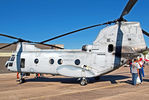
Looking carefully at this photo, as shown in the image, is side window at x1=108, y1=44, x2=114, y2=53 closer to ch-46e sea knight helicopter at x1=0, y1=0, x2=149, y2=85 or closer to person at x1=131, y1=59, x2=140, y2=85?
ch-46e sea knight helicopter at x1=0, y1=0, x2=149, y2=85

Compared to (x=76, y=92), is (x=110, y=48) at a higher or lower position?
higher

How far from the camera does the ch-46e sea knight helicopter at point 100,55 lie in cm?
1178

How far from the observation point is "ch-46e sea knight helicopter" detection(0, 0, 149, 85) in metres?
11.8

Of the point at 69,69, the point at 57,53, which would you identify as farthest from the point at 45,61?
the point at 69,69

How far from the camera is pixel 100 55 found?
12.5 m

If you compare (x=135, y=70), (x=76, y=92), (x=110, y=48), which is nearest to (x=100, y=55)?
(x=110, y=48)

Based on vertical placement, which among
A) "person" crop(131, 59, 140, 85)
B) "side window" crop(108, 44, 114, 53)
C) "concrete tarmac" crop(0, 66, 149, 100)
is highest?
"side window" crop(108, 44, 114, 53)

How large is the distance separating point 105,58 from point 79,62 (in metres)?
2.08

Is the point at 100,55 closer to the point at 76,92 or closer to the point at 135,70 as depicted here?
the point at 135,70

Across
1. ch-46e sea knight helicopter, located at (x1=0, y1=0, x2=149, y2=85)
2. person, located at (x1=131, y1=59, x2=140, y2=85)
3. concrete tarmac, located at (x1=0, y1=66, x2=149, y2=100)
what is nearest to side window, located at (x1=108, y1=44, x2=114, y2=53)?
ch-46e sea knight helicopter, located at (x1=0, y1=0, x2=149, y2=85)

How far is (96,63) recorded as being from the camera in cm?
1253

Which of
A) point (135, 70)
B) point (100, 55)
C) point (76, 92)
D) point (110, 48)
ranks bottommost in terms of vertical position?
point (76, 92)

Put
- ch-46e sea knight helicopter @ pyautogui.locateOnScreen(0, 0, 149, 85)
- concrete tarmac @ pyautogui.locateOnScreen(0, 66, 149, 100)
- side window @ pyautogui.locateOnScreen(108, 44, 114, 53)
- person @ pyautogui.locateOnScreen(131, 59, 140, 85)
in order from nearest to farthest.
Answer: concrete tarmac @ pyautogui.locateOnScreen(0, 66, 149, 100) → ch-46e sea knight helicopter @ pyautogui.locateOnScreen(0, 0, 149, 85) → person @ pyautogui.locateOnScreen(131, 59, 140, 85) → side window @ pyautogui.locateOnScreen(108, 44, 114, 53)

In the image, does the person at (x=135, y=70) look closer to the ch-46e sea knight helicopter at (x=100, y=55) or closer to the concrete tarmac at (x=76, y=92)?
the concrete tarmac at (x=76, y=92)
